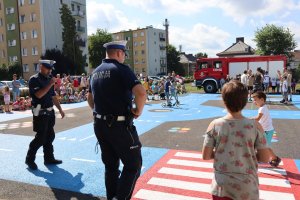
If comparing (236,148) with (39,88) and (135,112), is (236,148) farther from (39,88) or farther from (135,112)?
(39,88)

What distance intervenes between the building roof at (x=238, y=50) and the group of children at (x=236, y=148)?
71.5 meters

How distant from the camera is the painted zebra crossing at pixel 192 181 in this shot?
14.6 feet

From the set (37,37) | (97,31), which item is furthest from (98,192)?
(97,31)

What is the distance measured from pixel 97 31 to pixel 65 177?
70622mm

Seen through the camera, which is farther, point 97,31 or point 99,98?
point 97,31

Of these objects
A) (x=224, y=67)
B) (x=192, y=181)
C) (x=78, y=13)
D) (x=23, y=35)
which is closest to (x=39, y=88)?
(x=192, y=181)

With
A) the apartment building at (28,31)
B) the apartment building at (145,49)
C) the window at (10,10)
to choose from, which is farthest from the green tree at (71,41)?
the apartment building at (145,49)

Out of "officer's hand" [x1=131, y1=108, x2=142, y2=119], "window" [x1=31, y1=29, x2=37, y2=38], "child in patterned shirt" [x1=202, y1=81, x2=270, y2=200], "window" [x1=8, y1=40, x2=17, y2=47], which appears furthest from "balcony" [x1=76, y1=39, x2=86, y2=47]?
"child in patterned shirt" [x1=202, y1=81, x2=270, y2=200]

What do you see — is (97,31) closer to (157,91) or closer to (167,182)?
(157,91)

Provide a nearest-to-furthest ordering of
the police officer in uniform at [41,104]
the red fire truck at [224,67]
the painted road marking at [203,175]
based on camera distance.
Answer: the painted road marking at [203,175] → the police officer in uniform at [41,104] → the red fire truck at [224,67]

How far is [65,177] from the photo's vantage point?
17.6ft

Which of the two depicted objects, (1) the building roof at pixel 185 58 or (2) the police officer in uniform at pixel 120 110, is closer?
(2) the police officer in uniform at pixel 120 110

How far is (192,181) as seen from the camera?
504cm

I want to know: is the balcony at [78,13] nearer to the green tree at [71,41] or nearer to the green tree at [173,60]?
the green tree at [71,41]
